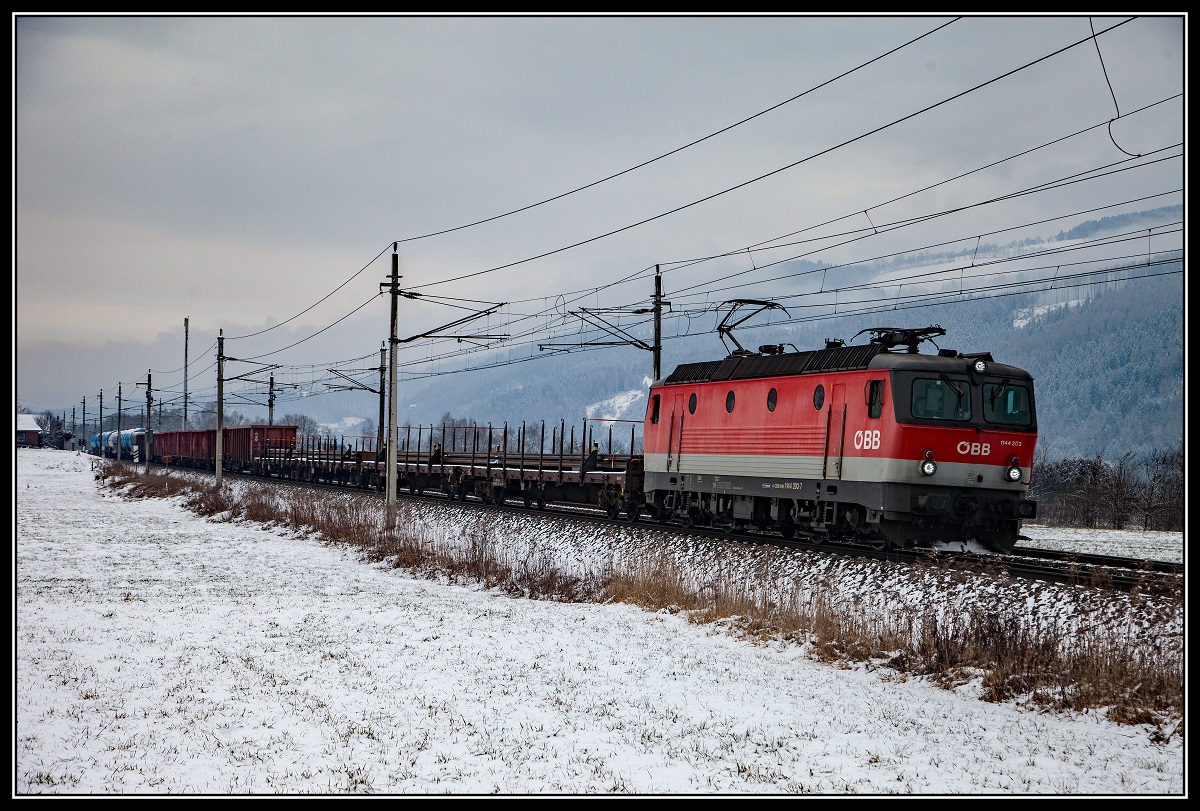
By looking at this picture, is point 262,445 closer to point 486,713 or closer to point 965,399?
point 965,399

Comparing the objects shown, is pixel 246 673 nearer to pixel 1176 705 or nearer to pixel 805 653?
pixel 805 653

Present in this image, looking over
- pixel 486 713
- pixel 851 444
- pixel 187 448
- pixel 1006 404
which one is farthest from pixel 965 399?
pixel 187 448

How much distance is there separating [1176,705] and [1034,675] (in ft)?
4.12

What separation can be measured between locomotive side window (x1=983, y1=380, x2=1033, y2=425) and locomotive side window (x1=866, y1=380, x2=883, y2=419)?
1.87 meters

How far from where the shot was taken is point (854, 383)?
16.4 metres

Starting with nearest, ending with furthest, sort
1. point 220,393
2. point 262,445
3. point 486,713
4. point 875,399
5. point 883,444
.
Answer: point 486,713 < point 883,444 < point 875,399 < point 220,393 < point 262,445

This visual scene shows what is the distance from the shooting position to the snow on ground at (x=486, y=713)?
6.68 m

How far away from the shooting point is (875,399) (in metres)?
15.9

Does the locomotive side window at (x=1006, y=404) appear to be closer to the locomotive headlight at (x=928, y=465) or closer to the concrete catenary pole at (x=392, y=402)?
the locomotive headlight at (x=928, y=465)

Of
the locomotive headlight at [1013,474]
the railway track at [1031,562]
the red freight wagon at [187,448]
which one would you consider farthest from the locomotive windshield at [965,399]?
the red freight wagon at [187,448]

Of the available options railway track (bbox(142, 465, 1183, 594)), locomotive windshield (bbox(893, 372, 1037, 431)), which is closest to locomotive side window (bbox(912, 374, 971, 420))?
locomotive windshield (bbox(893, 372, 1037, 431))

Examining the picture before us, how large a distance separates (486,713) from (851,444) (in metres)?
9.93

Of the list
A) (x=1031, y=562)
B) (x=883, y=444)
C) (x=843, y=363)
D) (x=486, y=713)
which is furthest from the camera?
(x=843, y=363)

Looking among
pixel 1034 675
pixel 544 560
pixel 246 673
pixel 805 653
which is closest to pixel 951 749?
pixel 1034 675
